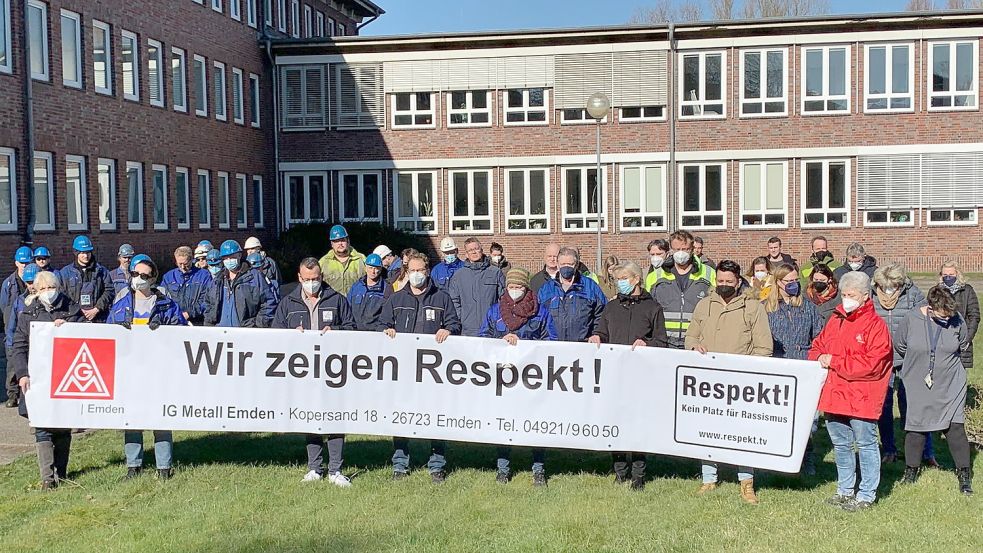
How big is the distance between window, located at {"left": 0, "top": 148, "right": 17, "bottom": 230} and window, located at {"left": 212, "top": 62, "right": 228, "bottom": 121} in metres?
9.89

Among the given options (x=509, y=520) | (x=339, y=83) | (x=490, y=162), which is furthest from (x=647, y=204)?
(x=509, y=520)

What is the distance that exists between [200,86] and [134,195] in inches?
190

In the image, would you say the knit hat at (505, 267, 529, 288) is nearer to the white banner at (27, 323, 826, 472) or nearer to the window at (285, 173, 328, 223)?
the white banner at (27, 323, 826, 472)

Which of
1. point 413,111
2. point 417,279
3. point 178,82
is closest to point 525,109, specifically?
point 413,111

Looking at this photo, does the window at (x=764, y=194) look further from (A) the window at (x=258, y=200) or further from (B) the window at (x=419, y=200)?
(A) the window at (x=258, y=200)

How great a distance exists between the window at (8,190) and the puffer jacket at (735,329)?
16.8 metres

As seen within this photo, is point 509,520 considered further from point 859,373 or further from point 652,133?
point 652,133

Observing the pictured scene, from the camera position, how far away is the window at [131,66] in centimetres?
2556

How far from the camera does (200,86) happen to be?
2950cm

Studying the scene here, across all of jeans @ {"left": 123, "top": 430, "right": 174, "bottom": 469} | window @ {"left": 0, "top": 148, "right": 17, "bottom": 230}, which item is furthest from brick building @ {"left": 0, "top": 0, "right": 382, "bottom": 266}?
jeans @ {"left": 123, "top": 430, "right": 174, "bottom": 469}

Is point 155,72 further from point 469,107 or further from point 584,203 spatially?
point 584,203

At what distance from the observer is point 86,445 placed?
9.81 metres

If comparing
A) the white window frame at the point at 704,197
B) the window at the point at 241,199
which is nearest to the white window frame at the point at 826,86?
the white window frame at the point at 704,197

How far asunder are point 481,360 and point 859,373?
279 cm
